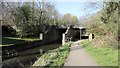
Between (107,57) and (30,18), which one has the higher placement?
(30,18)

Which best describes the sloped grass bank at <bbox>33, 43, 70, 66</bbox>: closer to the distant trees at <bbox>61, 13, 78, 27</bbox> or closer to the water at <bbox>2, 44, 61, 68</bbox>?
the water at <bbox>2, 44, 61, 68</bbox>

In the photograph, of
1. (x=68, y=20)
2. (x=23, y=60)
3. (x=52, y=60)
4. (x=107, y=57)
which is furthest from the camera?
(x=68, y=20)

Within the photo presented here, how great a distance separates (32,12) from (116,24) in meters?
35.3

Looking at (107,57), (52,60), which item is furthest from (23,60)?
(107,57)

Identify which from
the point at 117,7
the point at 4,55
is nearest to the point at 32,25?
the point at 4,55

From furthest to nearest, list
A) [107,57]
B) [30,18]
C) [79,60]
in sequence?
[30,18]
[79,60]
[107,57]

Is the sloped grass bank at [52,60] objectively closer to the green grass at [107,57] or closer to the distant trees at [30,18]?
the green grass at [107,57]

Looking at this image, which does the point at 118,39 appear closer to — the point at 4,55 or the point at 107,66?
the point at 107,66

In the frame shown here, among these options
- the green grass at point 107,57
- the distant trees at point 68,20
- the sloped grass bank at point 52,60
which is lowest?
the distant trees at point 68,20

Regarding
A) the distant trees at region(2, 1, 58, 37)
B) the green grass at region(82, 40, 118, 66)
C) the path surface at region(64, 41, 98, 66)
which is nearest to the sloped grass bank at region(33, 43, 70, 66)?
the path surface at region(64, 41, 98, 66)

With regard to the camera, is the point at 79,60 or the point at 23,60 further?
the point at 23,60

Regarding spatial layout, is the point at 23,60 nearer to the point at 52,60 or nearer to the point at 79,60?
the point at 52,60

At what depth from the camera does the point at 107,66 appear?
13.4 meters

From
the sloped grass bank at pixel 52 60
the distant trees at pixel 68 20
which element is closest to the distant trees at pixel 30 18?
the sloped grass bank at pixel 52 60
